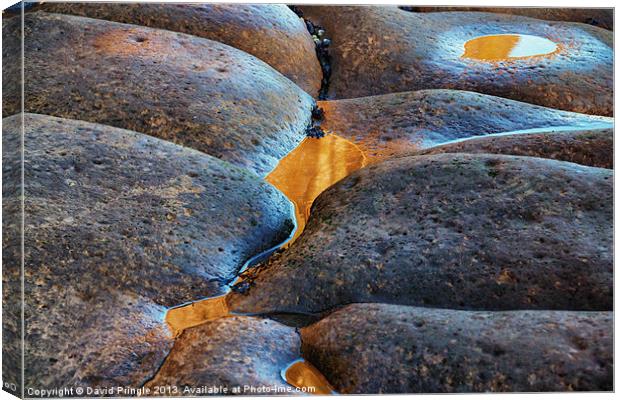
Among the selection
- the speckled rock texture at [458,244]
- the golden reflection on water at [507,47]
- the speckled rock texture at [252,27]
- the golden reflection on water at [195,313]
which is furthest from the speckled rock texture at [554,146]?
the golden reflection on water at [195,313]

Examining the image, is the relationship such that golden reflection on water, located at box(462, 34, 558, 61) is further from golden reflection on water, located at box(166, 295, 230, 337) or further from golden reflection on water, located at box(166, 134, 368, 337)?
golden reflection on water, located at box(166, 295, 230, 337)

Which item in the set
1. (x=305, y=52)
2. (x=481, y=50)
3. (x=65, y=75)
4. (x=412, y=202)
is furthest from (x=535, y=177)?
(x=65, y=75)

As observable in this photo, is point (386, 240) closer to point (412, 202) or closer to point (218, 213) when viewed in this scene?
point (412, 202)

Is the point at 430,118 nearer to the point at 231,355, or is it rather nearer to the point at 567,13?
the point at 567,13

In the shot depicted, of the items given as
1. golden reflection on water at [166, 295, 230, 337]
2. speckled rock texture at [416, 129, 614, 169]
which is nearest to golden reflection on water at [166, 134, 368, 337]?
speckled rock texture at [416, 129, 614, 169]

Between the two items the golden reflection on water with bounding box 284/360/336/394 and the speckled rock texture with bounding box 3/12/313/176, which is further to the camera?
the speckled rock texture with bounding box 3/12/313/176

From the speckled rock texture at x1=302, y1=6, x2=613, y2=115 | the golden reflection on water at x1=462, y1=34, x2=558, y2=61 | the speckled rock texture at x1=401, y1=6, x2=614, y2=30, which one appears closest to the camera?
the speckled rock texture at x1=401, y1=6, x2=614, y2=30

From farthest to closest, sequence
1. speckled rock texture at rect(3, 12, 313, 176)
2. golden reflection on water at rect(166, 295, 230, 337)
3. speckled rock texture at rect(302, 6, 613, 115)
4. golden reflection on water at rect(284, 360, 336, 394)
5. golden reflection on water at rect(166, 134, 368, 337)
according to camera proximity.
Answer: speckled rock texture at rect(302, 6, 613, 115) < speckled rock texture at rect(3, 12, 313, 176) < golden reflection on water at rect(166, 134, 368, 337) < golden reflection on water at rect(166, 295, 230, 337) < golden reflection on water at rect(284, 360, 336, 394)
